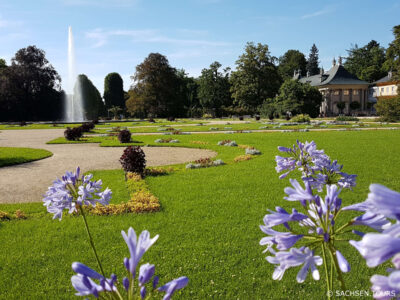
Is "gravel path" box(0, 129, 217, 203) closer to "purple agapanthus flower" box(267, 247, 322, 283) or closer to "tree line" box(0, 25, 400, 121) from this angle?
"purple agapanthus flower" box(267, 247, 322, 283)

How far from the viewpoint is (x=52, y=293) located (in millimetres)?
3584

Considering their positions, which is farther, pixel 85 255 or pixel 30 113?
pixel 30 113

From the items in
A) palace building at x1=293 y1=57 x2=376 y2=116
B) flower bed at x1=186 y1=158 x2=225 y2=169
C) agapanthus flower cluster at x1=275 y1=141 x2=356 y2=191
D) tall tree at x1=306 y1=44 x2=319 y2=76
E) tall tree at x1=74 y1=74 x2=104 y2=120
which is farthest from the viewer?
tall tree at x1=306 y1=44 x2=319 y2=76

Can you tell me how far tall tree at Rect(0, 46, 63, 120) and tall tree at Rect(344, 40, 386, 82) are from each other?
64.6 meters

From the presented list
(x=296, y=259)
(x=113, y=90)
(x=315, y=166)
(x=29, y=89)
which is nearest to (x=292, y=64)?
(x=113, y=90)

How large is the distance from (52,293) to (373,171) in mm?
8426

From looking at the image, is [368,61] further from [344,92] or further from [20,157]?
[20,157]

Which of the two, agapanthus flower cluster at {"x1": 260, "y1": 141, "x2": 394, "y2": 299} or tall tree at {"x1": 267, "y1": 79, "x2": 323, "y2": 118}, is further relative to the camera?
tall tree at {"x1": 267, "y1": 79, "x2": 323, "y2": 118}

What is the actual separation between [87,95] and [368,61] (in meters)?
65.6

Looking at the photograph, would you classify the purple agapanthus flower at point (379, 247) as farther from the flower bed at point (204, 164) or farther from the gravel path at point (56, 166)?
the flower bed at point (204, 164)

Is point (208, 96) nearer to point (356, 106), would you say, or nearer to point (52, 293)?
point (356, 106)

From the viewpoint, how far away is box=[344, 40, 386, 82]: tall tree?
2847 inches

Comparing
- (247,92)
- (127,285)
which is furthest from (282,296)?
(247,92)

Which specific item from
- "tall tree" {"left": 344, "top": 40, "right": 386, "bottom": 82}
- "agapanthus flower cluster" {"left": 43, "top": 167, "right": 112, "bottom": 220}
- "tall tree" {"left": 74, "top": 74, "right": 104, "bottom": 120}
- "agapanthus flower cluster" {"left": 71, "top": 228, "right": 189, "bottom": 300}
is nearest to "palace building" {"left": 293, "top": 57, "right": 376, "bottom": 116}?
"tall tree" {"left": 344, "top": 40, "right": 386, "bottom": 82}
